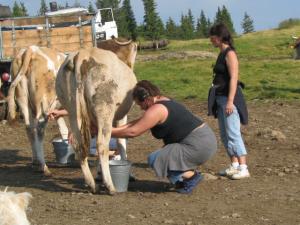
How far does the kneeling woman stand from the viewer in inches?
283

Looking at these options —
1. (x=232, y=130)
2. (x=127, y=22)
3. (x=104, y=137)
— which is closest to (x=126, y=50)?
(x=232, y=130)

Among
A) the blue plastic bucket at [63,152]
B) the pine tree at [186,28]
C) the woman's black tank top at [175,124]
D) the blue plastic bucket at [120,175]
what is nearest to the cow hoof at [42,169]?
the blue plastic bucket at [63,152]

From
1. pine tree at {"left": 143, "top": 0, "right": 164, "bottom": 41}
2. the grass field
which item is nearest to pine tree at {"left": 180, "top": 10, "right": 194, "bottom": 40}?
pine tree at {"left": 143, "top": 0, "right": 164, "bottom": 41}

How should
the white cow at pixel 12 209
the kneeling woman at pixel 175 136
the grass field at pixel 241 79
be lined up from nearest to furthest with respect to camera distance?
1. the white cow at pixel 12 209
2. the kneeling woman at pixel 175 136
3. the grass field at pixel 241 79

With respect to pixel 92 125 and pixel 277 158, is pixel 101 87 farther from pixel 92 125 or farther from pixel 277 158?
pixel 277 158

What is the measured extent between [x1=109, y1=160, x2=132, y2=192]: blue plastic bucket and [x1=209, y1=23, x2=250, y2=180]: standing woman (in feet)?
4.55

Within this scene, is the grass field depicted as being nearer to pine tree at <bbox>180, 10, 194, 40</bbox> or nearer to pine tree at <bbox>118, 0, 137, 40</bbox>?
pine tree at <bbox>118, 0, 137, 40</bbox>

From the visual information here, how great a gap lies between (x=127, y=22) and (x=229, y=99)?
293 feet

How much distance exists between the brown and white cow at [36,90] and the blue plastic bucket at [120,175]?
1.72 m

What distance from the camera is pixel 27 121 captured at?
9.14 meters

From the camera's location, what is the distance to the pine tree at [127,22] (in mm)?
90756

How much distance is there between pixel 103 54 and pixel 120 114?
0.76m

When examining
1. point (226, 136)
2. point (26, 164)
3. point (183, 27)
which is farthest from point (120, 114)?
point (183, 27)

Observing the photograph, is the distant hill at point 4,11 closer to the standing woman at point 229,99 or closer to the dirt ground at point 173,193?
the dirt ground at point 173,193
